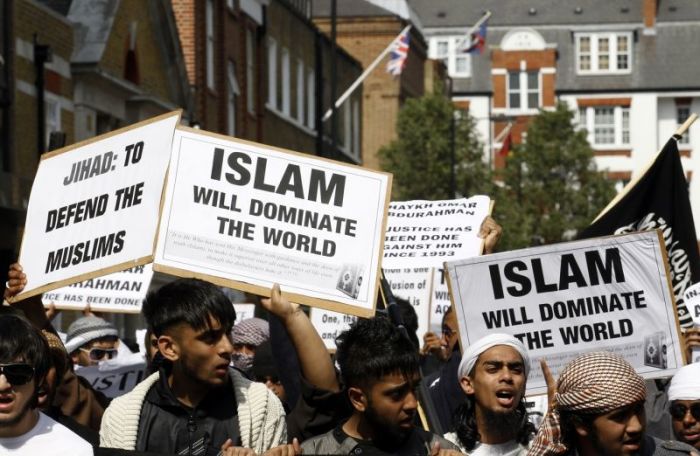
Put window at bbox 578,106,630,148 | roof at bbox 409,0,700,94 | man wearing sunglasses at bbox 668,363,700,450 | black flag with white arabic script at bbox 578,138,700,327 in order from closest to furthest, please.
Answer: man wearing sunglasses at bbox 668,363,700,450 → black flag with white arabic script at bbox 578,138,700,327 → window at bbox 578,106,630,148 → roof at bbox 409,0,700,94

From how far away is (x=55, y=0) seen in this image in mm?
28891

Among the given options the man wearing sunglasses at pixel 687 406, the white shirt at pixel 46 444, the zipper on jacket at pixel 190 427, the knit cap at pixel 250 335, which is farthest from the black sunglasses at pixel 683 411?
the knit cap at pixel 250 335

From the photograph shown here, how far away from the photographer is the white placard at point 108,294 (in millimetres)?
12109

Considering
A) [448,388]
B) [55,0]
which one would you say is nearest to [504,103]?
[55,0]

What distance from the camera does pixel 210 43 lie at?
37.2 meters

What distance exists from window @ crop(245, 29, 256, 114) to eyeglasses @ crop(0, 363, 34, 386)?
1386 inches

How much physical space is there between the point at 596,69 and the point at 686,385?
86.0 meters

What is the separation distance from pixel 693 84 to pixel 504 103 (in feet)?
31.1

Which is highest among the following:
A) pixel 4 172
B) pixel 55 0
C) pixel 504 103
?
pixel 504 103

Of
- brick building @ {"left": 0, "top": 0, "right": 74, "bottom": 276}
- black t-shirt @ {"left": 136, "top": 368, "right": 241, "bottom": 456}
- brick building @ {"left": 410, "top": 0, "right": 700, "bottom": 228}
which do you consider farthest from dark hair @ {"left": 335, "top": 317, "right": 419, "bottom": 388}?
brick building @ {"left": 410, "top": 0, "right": 700, "bottom": 228}

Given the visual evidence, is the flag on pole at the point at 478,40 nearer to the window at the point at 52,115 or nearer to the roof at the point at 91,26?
the roof at the point at 91,26

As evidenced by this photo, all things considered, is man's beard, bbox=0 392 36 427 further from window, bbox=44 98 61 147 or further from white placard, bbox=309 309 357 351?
window, bbox=44 98 61 147

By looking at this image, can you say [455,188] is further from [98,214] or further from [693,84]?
[98,214]

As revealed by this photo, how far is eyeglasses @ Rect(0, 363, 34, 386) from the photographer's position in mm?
5637
